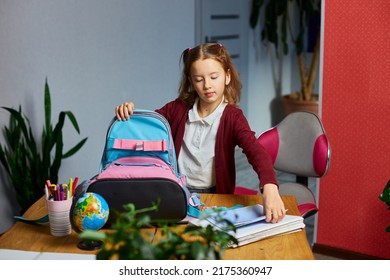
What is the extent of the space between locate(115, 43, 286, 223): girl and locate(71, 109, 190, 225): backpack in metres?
0.27

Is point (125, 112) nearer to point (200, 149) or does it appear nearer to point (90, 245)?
point (200, 149)

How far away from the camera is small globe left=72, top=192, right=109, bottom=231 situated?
153cm

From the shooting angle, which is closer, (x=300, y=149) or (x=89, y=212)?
(x=89, y=212)

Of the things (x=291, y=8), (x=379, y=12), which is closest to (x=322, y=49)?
(x=379, y=12)

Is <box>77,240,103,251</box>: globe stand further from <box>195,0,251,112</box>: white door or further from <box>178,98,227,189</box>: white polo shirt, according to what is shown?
<box>195,0,251,112</box>: white door

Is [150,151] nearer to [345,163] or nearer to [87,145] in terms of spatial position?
[345,163]

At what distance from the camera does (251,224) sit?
163 centimetres

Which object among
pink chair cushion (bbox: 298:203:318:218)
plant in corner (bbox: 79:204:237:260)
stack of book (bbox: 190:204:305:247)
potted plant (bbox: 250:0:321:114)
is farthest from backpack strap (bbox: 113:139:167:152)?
potted plant (bbox: 250:0:321:114)

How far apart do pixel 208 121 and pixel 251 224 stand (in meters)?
0.61

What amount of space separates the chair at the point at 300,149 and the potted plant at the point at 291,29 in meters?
3.23

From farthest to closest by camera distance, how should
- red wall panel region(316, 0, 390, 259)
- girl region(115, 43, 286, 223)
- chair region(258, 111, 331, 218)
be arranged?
red wall panel region(316, 0, 390, 259) < chair region(258, 111, 331, 218) < girl region(115, 43, 286, 223)

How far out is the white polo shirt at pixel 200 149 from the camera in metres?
2.16

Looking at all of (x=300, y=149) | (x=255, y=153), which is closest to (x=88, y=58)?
(x=300, y=149)

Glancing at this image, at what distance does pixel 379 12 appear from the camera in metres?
2.88
